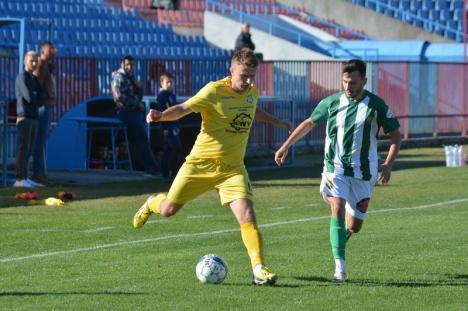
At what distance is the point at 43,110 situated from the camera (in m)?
19.8

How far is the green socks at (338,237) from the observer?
33.8 ft

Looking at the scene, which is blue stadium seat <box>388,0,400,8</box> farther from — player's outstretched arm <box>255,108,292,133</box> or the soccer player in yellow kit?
the soccer player in yellow kit

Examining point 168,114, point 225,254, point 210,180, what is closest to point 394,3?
point 225,254

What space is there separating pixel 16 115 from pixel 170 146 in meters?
2.51

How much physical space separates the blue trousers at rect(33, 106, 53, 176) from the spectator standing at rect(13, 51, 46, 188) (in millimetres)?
411

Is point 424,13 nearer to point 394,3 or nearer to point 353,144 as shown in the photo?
point 394,3

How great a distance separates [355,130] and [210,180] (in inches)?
50.6

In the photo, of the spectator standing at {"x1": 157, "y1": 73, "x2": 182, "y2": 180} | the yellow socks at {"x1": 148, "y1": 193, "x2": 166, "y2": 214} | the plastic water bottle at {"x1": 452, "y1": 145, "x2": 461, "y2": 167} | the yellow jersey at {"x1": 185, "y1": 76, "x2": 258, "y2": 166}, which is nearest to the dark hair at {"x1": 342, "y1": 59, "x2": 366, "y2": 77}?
the yellow jersey at {"x1": 185, "y1": 76, "x2": 258, "y2": 166}

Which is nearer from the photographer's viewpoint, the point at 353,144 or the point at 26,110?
the point at 353,144

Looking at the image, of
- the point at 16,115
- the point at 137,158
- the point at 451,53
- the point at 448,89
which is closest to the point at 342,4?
the point at 451,53

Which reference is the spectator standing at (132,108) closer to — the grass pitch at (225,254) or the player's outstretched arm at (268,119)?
the grass pitch at (225,254)

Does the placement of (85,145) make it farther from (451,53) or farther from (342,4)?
(342,4)

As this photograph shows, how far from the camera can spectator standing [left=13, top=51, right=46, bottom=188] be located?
1898cm

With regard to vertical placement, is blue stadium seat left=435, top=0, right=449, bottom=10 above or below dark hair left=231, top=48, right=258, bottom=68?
above
